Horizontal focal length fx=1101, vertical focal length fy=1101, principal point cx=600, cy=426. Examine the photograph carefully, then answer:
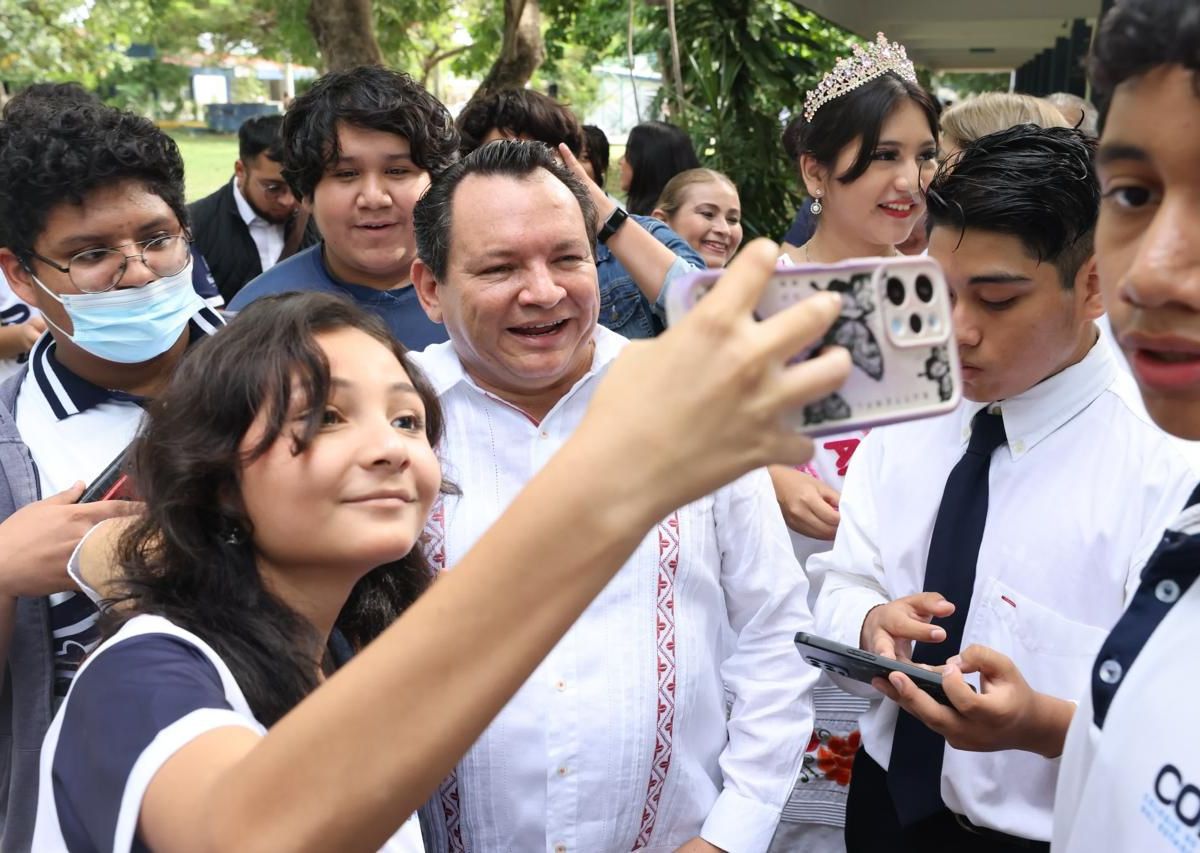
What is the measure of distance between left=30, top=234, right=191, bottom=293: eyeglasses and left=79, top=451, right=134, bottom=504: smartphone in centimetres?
53

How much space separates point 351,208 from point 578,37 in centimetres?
1113

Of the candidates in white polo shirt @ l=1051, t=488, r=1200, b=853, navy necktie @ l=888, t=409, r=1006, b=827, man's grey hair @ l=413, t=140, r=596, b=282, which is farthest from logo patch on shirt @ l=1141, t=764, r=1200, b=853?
man's grey hair @ l=413, t=140, r=596, b=282

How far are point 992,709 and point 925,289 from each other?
0.89m

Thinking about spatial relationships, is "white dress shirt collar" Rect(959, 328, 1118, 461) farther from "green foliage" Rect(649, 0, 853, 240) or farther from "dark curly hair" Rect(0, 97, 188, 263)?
"green foliage" Rect(649, 0, 853, 240)

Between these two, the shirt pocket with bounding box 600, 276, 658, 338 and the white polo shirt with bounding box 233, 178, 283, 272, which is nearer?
the shirt pocket with bounding box 600, 276, 658, 338

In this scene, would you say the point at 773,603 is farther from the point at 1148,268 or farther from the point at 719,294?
the point at 719,294

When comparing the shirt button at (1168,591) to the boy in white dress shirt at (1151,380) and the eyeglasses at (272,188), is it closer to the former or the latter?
the boy in white dress shirt at (1151,380)

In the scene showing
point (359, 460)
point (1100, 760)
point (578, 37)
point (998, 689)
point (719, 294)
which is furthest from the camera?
point (578, 37)

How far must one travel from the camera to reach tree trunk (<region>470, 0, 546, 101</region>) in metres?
9.10

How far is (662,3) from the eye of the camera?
8188 mm

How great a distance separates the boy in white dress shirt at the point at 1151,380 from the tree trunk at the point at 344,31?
7588mm

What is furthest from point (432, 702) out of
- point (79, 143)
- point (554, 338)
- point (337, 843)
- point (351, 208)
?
point (351, 208)

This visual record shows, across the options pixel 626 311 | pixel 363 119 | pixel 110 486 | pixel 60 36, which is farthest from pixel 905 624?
pixel 60 36

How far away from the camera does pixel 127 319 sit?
233 cm
